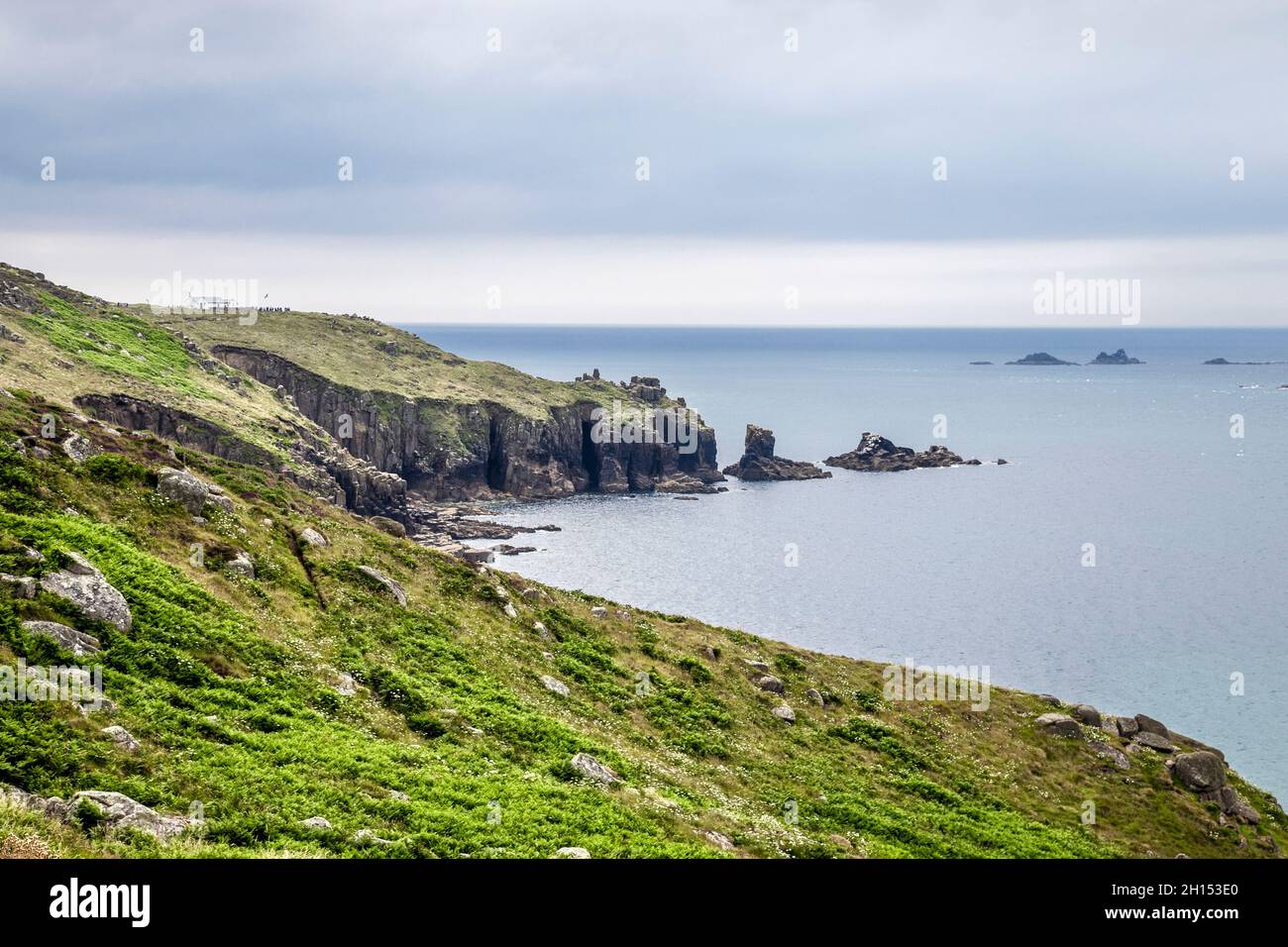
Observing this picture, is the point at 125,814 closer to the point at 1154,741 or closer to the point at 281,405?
the point at 1154,741

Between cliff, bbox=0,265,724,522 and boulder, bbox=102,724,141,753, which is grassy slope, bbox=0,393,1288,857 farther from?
cliff, bbox=0,265,724,522

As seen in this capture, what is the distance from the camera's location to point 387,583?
116 ft

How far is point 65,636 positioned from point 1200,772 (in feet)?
152

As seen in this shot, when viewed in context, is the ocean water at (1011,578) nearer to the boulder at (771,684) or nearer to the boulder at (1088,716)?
the boulder at (1088,716)

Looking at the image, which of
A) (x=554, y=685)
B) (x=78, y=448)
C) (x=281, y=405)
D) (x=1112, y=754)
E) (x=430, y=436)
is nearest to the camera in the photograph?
(x=78, y=448)

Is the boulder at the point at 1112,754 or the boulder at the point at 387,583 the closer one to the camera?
the boulder at the point at 387,583

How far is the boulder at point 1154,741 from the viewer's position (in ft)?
145

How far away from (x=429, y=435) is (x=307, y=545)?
152734 mm

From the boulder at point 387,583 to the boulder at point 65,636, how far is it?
47.3 ft

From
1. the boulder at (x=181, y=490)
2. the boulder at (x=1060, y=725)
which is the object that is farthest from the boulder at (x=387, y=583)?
the boulder at (x=1060, y=725)

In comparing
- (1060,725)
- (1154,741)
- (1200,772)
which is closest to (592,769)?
(1060,725)

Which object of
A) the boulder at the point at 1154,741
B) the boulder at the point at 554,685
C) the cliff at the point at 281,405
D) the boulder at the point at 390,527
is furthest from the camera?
the cliff at the point at 281,405

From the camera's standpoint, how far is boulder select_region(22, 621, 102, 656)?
1983 cm
